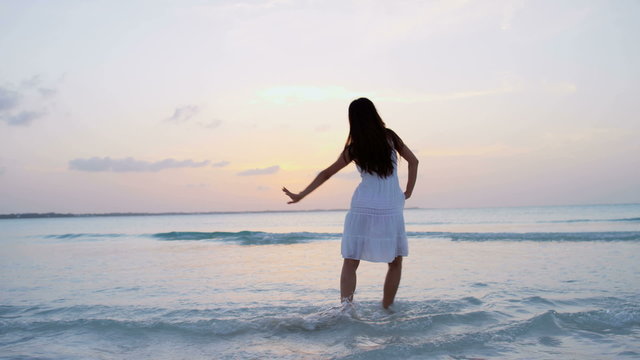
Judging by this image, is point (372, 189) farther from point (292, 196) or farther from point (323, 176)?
point (292, 196)

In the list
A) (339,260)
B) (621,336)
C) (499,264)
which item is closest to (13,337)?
(621,336)

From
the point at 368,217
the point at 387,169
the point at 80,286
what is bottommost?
the point at 80,286

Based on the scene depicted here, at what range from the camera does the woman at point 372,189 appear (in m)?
4.41

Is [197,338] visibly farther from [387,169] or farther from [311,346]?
[387,169]

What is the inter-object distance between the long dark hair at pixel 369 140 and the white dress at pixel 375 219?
0.28 feet

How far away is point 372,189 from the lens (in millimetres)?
4559

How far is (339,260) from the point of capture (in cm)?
1044

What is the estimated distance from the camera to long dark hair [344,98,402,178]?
4.39 m

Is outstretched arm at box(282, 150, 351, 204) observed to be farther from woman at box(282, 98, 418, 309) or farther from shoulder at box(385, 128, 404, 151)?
shoulder at box(385, 128, 404, 151)

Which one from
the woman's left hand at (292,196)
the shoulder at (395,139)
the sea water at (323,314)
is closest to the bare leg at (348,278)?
the sea water at (323,314)

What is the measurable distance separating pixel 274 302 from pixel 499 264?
515 centimetres

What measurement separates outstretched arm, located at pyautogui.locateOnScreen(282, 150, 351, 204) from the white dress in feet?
0.57

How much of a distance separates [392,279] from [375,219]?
0.76m

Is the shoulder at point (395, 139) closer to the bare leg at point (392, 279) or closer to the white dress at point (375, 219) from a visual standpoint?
the white dress at point (375, 219)
